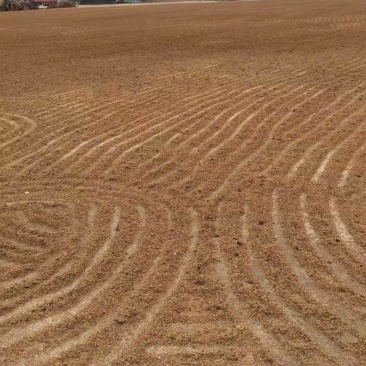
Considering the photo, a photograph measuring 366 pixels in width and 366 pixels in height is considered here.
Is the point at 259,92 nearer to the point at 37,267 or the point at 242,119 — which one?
the point at 242,119

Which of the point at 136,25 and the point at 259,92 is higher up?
the point at 136,25

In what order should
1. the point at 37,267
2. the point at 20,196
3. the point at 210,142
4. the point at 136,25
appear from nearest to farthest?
the point at 37,267 → the point at 20,196 → the point at 210,142 → the point at 136,25

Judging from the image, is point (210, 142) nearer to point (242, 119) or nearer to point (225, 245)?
point (242, 119)

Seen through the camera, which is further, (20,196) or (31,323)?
(20,196)

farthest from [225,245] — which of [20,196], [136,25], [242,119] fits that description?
[136,25]

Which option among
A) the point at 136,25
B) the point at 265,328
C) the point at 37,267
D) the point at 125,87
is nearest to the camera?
the point at 265,328

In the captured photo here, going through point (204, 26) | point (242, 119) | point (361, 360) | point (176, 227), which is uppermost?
point (204, 26)
